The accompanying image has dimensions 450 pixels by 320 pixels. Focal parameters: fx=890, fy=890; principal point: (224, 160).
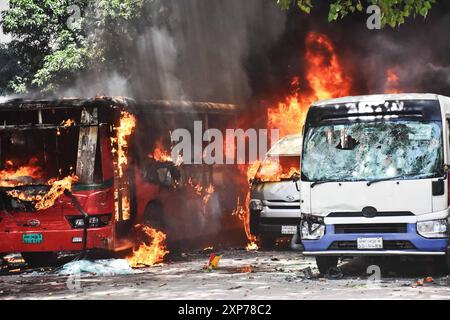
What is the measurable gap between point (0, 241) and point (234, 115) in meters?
7.25

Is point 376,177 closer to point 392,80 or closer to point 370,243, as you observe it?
point 370,243

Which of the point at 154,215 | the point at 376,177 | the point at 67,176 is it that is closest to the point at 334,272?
the point at 376,177

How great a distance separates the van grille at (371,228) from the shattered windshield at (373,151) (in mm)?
643

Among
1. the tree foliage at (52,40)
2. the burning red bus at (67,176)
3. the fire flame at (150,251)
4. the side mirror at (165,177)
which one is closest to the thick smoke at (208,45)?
the tree foliage at (52,40)

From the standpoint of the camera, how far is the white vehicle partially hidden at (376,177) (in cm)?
1186

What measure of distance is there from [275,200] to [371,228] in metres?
4.54

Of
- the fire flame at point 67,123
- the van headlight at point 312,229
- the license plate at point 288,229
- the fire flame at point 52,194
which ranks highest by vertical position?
the fire flame at point 67,123

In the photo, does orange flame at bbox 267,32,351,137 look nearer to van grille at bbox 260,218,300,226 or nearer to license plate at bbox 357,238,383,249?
van grille at bbox 260,218,300,226

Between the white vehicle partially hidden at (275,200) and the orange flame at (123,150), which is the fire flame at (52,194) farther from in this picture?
the white vehicle partially hidden at (275,200)

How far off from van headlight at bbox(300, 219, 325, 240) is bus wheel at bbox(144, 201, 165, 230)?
383 cm

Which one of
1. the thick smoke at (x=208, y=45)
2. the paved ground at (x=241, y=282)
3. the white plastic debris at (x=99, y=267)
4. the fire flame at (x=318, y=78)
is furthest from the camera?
the thick smoke at (x=208, y=45)

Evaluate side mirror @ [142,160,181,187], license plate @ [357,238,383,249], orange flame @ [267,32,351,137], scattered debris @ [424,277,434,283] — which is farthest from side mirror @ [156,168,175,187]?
orange flame @ [267,32,351,137]

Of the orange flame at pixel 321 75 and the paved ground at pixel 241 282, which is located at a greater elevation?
the orange flame at pixel 321 75

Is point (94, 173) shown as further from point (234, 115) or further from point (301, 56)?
point (301, 56)
